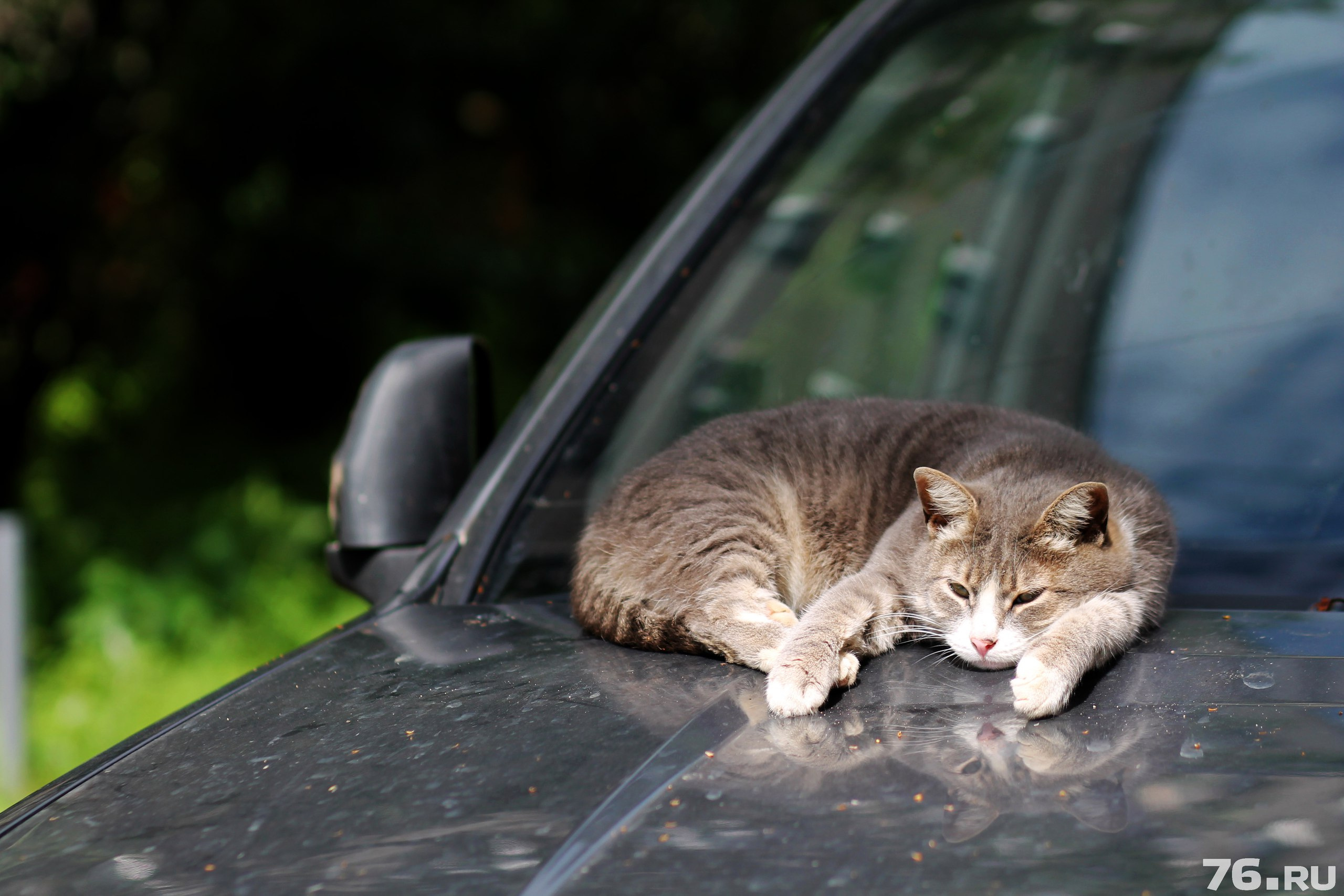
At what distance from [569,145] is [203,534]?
266 cm

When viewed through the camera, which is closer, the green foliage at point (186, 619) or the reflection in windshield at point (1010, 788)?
the reflection in windshield at point (1010, 788)

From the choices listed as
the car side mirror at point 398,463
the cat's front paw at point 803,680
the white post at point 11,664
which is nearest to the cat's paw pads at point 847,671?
the cat's front paw at point 803,680

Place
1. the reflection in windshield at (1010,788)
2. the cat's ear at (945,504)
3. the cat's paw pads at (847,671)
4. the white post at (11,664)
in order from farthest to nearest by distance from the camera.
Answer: the white post at (11,664)
the cat's ear at (945,504)
the cat's paw pads at (847,671)
the reflection in windshield at (1010,788)

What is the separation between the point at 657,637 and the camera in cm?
159

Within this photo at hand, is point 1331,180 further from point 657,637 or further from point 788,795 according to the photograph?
point 788,795

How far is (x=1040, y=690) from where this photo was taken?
126 cm

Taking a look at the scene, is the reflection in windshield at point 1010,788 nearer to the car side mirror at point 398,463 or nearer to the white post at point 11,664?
the car side mirror at point 398,463

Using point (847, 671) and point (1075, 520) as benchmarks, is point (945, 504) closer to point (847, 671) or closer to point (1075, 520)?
point (1075, 520)

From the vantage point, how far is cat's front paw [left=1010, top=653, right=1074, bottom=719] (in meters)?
1.24

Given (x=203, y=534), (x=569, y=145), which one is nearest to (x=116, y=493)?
(x=203, y=534)

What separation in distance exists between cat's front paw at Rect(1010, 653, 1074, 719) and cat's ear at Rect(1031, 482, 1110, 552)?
448mm

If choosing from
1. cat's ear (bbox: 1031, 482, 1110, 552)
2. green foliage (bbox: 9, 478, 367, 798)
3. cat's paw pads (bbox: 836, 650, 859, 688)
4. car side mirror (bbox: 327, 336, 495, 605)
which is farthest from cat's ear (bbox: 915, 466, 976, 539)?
green foliage (bbox: 9, 478, 367, 798)

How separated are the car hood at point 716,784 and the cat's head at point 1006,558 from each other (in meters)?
0.28

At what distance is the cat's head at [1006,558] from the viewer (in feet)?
5.64
